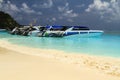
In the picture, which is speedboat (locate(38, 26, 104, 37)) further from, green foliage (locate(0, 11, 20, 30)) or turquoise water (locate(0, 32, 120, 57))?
green foliage (locate(0, 11, 20, 30))

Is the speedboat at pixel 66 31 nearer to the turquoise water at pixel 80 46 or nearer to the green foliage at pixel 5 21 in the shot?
the turquoise water at pixel 80 46

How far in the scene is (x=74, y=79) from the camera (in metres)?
6.09

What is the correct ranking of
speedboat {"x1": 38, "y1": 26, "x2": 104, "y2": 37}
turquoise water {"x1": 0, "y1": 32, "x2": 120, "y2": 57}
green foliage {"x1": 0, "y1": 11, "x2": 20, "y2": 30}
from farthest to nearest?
green foliage {"x1": 0, "y1": 11, "x2": 20, "y2": 30} → speedboat {"x1": 38, "y1": 26, "x2": 104, "y2": 37} → turquoise water {"x1": 0, "y1": 32, "x2": 120, "y2": 57}

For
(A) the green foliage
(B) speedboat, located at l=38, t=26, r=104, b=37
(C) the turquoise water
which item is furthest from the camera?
(A) the green foliage

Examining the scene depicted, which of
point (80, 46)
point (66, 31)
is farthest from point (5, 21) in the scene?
point (80, 46)

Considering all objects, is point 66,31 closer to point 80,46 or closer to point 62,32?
point 62,32

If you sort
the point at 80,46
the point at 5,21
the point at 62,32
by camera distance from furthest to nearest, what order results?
1. the point at 5,21
2. the point at 62,32
3. the point at 80,46

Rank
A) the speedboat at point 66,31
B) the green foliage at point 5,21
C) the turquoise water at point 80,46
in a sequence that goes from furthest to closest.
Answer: the green foliage at point 5,21 → the speedboat at point 66,31 → the turquoise water at point 80,46

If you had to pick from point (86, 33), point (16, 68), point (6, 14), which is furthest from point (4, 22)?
point (16, 68)

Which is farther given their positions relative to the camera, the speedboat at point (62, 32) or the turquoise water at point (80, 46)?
the speedboat at point (62, 32)

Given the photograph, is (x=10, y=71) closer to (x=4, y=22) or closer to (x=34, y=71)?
(x=34, y=71)

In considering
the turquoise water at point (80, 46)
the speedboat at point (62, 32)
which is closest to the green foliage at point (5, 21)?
the speedboat at point (62, 32)

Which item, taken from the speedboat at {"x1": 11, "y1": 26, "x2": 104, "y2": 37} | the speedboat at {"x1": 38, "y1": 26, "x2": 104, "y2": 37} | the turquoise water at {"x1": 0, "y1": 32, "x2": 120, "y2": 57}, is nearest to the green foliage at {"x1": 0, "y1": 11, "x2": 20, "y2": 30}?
the speedboat at {"x1": 11, "y1": 26, "x2": 104, "y2": 37}

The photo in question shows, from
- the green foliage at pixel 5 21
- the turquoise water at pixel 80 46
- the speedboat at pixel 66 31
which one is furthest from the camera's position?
the green foliage at pixel 5 21
